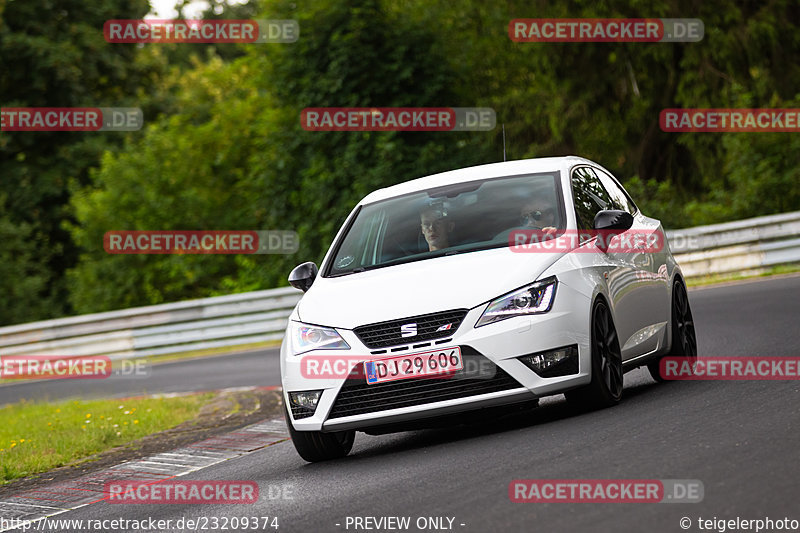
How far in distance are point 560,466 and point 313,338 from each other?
2.12 meters

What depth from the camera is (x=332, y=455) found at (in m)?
8.37

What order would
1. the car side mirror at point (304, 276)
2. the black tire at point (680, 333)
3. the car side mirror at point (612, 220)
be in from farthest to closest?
1. the black tire at point (680, 333)
2. the car side mirror at point (304, 276)
3. the car side mirror at point (612, 220)

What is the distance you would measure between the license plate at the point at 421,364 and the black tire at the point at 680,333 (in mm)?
2687

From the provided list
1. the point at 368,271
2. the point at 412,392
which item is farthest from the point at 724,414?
the point at 368,271

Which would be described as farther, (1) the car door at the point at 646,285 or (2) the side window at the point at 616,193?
(2) the side window at the point at 616,193

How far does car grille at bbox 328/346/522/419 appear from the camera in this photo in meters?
7.55
